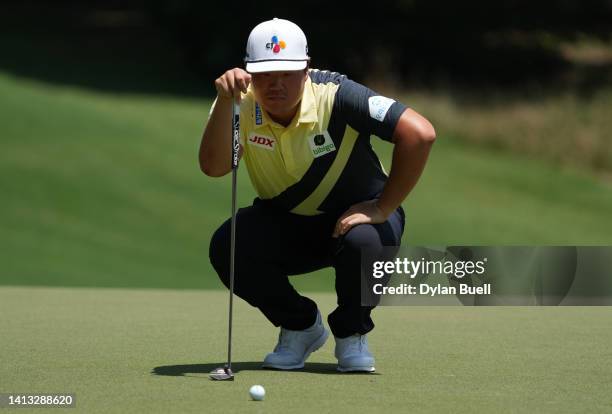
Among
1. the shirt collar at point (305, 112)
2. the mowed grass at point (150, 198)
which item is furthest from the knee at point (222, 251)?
the mowed grass at point (150, 198)

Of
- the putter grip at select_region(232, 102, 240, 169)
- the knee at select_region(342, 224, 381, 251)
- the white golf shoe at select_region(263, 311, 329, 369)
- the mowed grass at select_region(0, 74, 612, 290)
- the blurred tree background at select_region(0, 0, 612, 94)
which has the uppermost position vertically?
the blurred tree background at select_region(0, 0, 612, 94)

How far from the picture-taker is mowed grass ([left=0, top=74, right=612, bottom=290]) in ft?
57.8

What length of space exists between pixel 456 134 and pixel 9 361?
2077 centimetres

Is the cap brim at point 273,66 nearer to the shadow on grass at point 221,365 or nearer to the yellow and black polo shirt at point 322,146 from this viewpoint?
the yellow and black polo shirt at point 322,146

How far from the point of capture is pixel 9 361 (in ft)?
20.2

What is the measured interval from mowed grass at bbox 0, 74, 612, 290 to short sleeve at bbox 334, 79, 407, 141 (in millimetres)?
10493

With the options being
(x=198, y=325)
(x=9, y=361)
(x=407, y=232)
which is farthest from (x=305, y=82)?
(x=407, y=232)

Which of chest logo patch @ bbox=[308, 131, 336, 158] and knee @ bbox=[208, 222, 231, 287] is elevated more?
chest logo patch @ bbox=[308, 131, 336, 158]

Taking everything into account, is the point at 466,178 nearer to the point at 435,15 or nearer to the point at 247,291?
the point at 435,15

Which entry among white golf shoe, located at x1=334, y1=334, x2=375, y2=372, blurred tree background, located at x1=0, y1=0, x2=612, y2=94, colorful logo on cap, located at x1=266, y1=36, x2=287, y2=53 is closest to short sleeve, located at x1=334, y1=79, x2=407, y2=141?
colorful logo on cap, located at x1=266, y1=36, x2=287, y2=53

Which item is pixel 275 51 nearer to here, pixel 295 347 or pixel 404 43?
pixel 295 347

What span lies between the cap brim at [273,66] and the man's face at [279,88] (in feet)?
0.18

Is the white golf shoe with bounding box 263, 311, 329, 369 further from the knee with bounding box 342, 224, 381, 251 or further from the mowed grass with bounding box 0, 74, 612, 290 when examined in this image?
the mowed grass with bounding box 0, 74, 612, 290

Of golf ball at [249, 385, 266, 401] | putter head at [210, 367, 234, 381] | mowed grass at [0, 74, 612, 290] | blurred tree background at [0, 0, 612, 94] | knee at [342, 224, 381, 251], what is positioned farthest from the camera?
blurred tree background at [0, 0, 612, 94]
